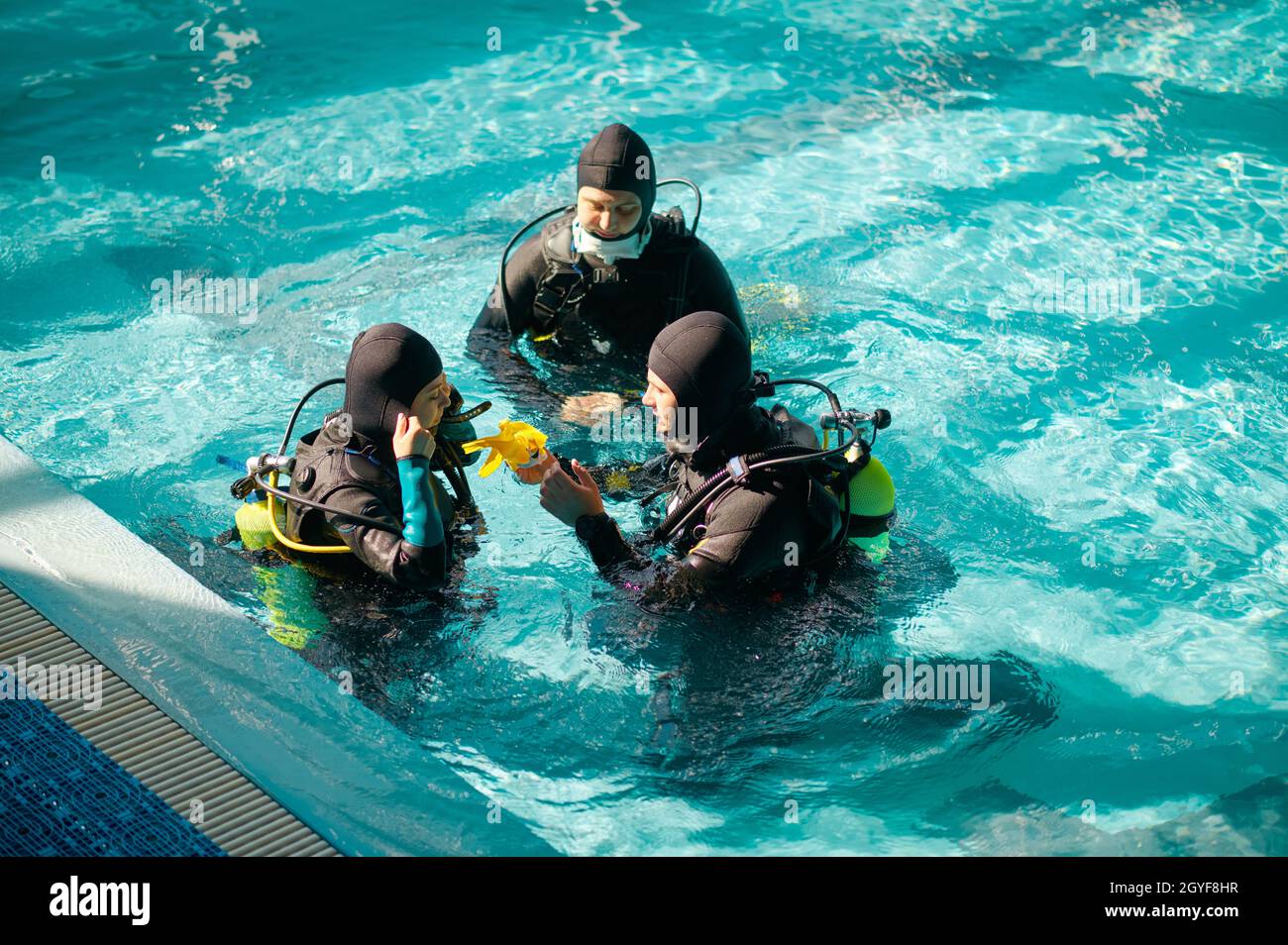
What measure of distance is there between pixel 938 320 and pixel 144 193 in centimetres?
527

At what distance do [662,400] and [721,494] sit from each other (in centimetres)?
35

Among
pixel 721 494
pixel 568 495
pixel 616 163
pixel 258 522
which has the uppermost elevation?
pixel 616 163

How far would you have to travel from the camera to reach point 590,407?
5.21m

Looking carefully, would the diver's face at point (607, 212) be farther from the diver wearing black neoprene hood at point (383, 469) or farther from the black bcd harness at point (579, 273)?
the diver wearing black neoprene hood at point (383, 469)

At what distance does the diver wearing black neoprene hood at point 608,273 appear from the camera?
4785mm

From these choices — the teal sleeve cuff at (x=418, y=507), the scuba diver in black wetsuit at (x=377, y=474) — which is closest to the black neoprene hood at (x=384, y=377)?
the scuba diver in black wetsuit at (x=377, y=474)

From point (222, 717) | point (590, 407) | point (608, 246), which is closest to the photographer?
point (222, 717)

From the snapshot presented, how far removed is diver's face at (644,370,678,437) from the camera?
11.6ft

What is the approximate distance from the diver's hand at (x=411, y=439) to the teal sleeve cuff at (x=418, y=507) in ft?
0.07

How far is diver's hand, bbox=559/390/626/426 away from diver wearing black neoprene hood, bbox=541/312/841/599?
57.2 inches

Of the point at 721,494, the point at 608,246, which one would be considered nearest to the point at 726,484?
the point at 721,494

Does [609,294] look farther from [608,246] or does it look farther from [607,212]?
[607,212]

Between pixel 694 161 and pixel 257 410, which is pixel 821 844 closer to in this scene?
pixel 257 410
